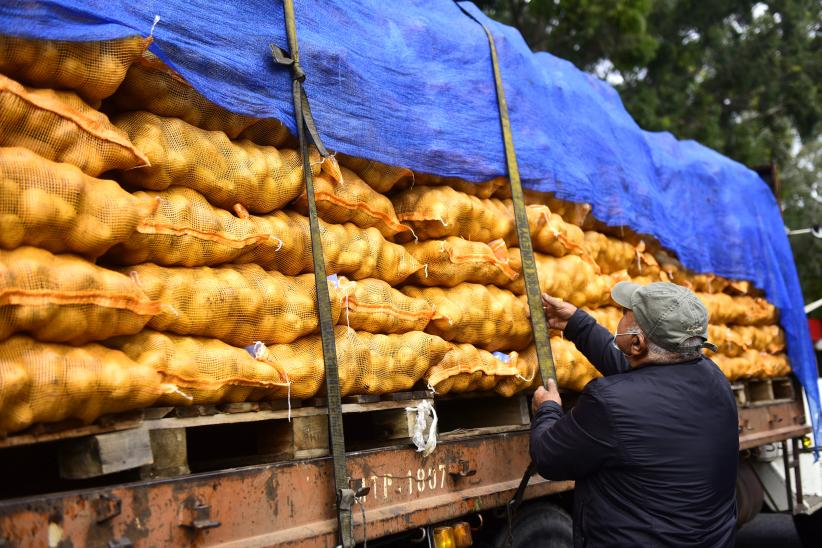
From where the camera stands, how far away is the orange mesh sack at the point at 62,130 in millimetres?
2498

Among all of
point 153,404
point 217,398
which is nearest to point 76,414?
point 153,404

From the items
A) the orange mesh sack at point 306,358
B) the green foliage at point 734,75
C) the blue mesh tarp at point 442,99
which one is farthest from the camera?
the green foliage at point 734,75

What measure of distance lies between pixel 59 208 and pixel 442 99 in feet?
7.11

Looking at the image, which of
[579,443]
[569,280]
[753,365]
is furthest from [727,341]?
[579,443]

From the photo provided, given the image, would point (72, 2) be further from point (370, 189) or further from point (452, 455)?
point (452, 455)

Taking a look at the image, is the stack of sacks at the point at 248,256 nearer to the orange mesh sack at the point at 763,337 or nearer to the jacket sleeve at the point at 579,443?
the jacket sleeve at the point at 579,443

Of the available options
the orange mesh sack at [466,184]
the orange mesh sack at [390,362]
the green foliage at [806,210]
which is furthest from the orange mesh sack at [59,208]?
the green foliage at [806,210]

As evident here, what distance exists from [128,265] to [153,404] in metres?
0.46

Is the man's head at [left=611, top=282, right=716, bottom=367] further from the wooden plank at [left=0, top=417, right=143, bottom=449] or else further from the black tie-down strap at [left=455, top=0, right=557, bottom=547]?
the wooden plank at [left=0, top=417, right=143, bottom=449]

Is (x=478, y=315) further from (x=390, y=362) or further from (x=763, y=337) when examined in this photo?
(x=763, y=337)

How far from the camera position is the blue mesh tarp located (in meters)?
3.05

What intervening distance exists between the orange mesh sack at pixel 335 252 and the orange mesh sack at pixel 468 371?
0.43 m

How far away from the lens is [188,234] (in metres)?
2.99

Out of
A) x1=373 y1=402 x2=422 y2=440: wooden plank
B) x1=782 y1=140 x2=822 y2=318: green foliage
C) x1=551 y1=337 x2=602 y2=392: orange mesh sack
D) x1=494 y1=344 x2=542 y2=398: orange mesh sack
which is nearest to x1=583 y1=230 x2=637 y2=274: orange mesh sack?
x1=551 y1=337 x2=602 y2=392: orange mesh sack
